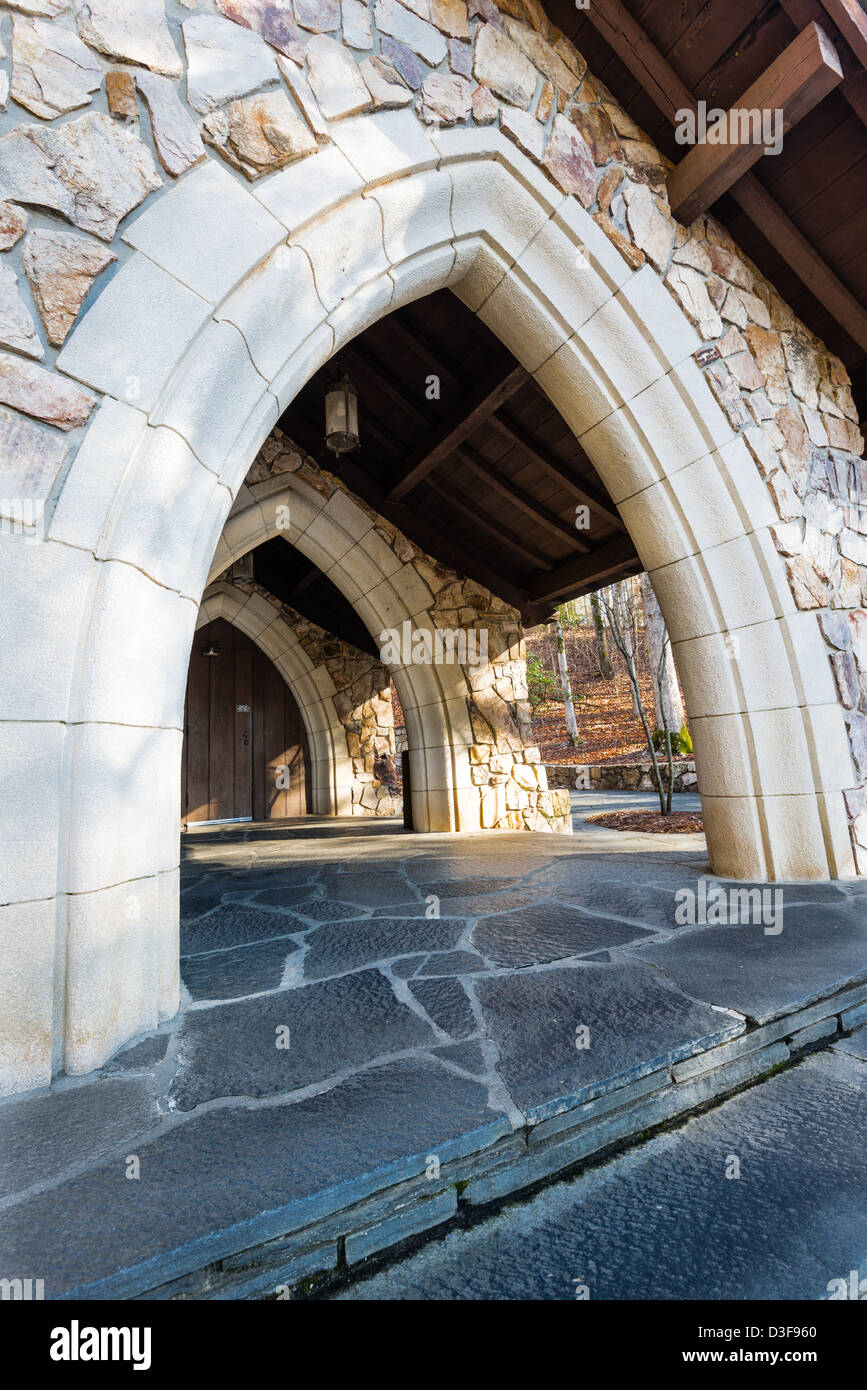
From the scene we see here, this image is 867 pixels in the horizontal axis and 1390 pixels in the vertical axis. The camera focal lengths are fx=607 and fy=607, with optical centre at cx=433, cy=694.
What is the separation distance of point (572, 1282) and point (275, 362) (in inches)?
74.4

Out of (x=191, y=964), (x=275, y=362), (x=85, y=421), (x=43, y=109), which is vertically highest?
(x=43, y=109)

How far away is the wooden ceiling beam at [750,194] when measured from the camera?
2.17 metres

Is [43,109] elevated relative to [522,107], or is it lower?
lower

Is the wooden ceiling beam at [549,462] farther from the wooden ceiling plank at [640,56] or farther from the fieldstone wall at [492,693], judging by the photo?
the wooden ceiling plank at [640,56]

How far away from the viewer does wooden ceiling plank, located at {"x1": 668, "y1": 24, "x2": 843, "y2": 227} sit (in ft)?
6.38

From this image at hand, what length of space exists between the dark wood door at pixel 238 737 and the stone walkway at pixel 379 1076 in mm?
5068

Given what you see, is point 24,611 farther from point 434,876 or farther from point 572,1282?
point 434,876

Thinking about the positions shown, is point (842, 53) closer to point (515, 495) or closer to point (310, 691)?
point (515, 495)

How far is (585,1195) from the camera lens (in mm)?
885

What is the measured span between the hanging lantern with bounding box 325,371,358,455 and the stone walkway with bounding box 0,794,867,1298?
8.38 feet

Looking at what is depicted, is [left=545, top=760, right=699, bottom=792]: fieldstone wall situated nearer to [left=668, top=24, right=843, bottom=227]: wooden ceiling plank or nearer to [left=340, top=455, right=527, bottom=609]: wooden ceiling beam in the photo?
[left=340, top=455, right=527, bottom=609]: wooden ceiling beam

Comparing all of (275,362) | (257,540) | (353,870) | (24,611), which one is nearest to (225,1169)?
(24,611)

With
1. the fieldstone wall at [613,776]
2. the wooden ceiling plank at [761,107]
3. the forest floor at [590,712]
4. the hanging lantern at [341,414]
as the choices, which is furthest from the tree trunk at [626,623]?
the wooden ceiling plank at [761,107]

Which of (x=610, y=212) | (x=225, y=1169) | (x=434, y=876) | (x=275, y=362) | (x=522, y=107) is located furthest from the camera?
(x=434, y=876)
